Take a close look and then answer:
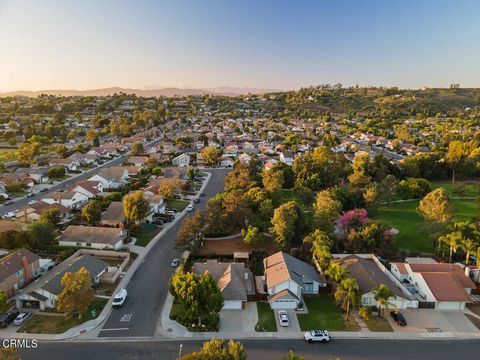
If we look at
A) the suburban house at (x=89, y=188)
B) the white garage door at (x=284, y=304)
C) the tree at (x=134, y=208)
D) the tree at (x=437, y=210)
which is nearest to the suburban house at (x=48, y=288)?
the tree at (x=134, y=208)

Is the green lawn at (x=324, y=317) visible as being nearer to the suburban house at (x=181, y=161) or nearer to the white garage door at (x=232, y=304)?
the white garage door at (x=232, y=304)

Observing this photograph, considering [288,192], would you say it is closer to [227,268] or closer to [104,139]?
[227,268]

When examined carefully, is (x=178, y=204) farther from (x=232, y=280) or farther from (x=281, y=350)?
(x=281, y=350)

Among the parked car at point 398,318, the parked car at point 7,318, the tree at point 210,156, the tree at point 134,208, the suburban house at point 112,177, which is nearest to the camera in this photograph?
the parked car at point 7,318

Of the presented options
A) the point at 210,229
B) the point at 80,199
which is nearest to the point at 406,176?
the point at 210,229

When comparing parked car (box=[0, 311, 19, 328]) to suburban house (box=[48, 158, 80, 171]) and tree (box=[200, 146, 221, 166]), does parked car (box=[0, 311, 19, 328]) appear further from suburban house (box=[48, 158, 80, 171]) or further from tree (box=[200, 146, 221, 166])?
tree (box=[200, 146, 221, 166])
